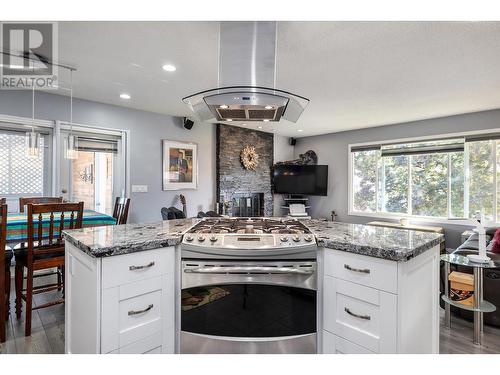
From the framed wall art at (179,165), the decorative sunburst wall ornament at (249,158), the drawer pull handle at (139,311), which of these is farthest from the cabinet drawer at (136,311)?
the decorative sunburst wall ornament at (249,158)

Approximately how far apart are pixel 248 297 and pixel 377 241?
791 mm

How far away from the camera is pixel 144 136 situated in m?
4.46

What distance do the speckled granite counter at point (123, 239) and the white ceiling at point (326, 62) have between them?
1.49m

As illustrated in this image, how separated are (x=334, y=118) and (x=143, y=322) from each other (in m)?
4.46

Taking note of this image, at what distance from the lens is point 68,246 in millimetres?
1712

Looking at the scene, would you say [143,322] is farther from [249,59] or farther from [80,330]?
[249,59]

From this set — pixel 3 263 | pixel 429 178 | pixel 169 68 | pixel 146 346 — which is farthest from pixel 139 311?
pixel 429 178

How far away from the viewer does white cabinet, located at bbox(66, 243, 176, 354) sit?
4.42ft

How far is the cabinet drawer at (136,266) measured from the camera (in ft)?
4.43

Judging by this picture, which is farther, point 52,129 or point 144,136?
point 144,136

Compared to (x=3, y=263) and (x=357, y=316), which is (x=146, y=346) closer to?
(x=357, y=316)

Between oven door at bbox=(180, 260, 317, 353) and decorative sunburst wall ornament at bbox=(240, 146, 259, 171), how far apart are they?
4311 millimetres

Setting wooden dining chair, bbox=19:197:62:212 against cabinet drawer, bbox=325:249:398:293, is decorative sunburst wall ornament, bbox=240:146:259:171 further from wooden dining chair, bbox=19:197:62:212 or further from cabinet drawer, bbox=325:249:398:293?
cabinet drawer, bbox=325:249:398:293

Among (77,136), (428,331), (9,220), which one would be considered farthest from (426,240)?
(77,136)
